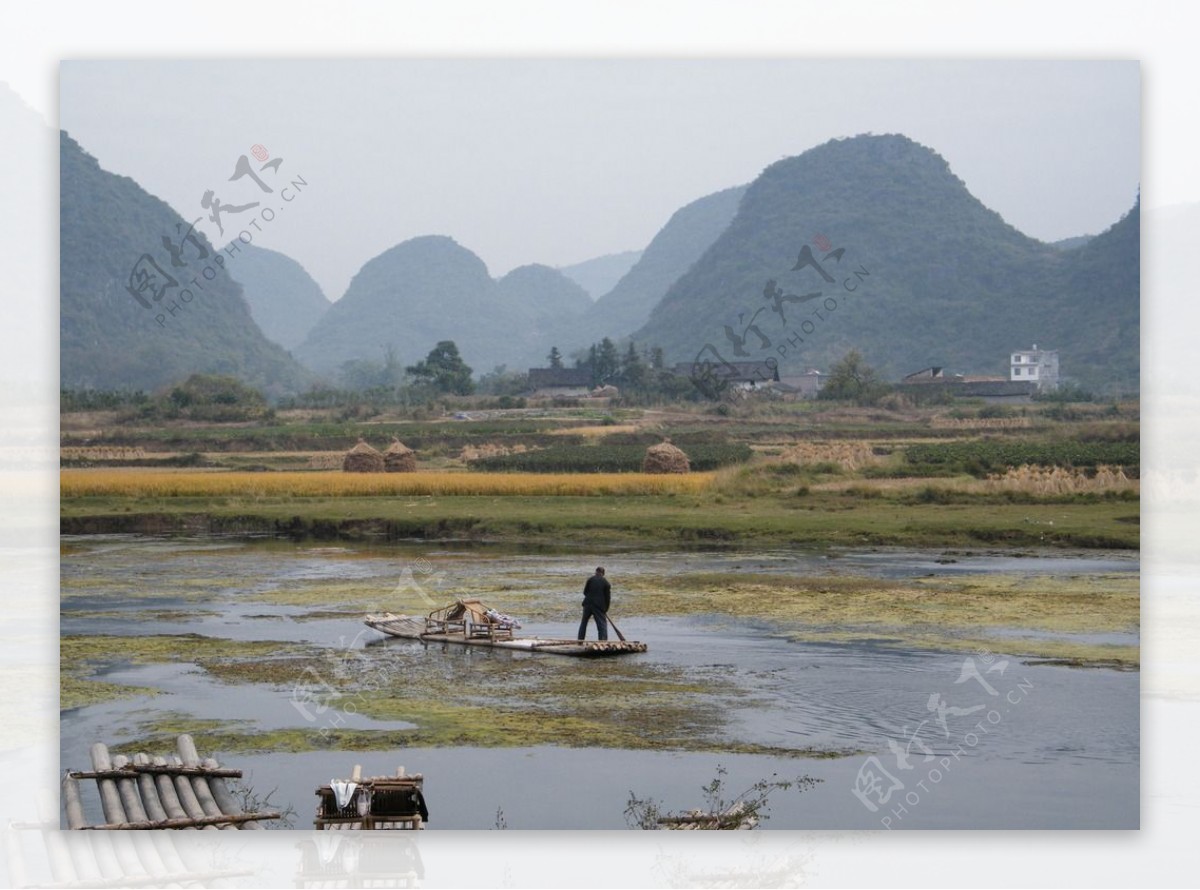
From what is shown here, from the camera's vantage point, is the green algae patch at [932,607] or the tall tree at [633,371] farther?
the tall tree at [633,371]

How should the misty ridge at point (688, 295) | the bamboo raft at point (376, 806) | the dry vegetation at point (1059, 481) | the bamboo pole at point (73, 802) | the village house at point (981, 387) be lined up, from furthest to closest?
the village house at point (981, 387) → the dry vegetation at point (1059, 481) → the misty ridge at point (688, 295) → the bamboo pole at point (73, 802) → the bamboo raft at point (376, 806)

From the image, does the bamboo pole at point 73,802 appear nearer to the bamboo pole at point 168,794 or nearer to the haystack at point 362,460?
the bamboo pole at point 168,794

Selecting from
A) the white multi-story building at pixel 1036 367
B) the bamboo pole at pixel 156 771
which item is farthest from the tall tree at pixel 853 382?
the bamboo pole at pixel 156 771

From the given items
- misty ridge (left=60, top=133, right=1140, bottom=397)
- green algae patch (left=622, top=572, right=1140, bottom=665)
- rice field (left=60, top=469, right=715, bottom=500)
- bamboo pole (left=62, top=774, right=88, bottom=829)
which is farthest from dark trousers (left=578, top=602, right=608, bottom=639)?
bamboo pole (left=62, top=774, right=88, bottom=829)

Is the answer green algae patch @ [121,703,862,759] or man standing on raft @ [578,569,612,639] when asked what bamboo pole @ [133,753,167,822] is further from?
man standing on raft @ [578,569,612,639]

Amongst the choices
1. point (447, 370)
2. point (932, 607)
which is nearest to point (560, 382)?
point (447, 370)

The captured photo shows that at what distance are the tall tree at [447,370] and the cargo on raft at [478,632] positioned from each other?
90.4 inches

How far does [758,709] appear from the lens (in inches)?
360

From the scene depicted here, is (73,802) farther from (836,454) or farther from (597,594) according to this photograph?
(836,454)

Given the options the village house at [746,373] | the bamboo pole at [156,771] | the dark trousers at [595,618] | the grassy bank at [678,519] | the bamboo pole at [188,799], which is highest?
the village house at [746,373]

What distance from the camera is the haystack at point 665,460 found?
45.0 feet

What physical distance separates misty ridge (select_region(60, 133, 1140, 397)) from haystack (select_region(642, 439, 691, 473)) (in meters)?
0.89

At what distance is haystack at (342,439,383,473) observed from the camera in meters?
12.1

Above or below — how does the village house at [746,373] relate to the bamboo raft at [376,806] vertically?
above
